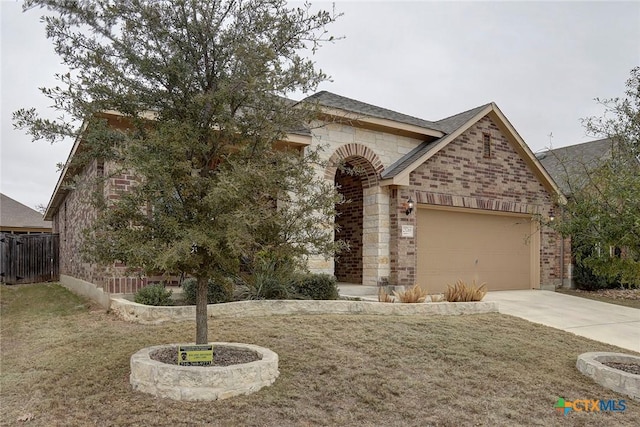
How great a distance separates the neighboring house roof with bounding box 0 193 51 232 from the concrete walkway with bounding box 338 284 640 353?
73.7 ft

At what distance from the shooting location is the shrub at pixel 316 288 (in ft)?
30.1

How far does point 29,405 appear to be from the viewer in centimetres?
453

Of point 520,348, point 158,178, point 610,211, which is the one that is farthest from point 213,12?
point 520,348

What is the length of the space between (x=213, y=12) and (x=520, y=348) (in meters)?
5.94

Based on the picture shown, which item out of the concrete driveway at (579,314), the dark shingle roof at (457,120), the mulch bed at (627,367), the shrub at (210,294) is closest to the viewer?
the mulch bed at (627,367)

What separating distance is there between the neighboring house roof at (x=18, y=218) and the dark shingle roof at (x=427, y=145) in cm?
2301

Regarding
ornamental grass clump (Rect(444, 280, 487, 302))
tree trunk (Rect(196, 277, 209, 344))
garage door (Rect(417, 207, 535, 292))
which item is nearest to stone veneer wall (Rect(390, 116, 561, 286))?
garage door (Rect(417, 207, 535, 292))

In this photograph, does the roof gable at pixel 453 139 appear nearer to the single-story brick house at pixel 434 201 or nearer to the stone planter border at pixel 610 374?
the single-story brick house at pixel 434 201

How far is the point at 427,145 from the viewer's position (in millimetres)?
12938

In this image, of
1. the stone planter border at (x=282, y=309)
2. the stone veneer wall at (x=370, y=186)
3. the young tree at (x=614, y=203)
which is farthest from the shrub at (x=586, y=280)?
the young tree at (x=614, y=203)

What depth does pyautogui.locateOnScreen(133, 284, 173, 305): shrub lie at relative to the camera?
822cm

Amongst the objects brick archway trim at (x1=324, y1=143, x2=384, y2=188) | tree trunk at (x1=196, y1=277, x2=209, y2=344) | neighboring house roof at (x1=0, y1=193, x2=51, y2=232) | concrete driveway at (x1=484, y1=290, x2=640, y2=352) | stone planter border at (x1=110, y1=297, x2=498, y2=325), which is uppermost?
brick archway trim at (x1=324, y1=143, x2=384, y2=188)

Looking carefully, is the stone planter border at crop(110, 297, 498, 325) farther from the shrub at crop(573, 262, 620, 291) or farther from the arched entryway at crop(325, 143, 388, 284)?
the shrub at crop(573, 262, 620, 291)

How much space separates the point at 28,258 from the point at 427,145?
16918 millimetres
